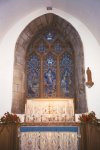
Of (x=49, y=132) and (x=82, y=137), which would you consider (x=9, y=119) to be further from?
(x=82, y=137)

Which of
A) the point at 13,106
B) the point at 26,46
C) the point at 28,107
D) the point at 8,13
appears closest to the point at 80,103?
the point at 28,107

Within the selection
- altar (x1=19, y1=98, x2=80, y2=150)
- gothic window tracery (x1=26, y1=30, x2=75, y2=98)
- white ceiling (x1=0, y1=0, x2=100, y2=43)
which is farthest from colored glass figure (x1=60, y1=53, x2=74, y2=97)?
white ceiling (x1=0, y1=0, x2=100, y2=43)

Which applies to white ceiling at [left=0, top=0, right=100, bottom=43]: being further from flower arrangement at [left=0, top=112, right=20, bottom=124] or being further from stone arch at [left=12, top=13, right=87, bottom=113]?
flower arrangement at [left=0, top=112, right=20, bottom=124]

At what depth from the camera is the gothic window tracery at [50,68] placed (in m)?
7.46

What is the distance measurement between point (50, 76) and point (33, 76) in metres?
0.57

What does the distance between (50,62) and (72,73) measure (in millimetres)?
851

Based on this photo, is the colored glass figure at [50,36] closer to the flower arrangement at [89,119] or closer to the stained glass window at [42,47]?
the stained glass window at [42,47]

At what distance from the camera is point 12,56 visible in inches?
284

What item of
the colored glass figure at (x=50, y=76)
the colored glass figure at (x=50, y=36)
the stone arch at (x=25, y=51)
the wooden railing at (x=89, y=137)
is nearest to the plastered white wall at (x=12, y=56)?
the stone arch at (x=25, y=51)

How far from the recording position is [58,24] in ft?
26.0

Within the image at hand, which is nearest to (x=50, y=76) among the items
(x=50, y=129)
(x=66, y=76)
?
(x=66, y=76)

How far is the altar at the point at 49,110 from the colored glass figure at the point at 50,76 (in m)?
0.73

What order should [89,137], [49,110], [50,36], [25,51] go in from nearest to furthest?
[89,137]
[49,110]
[25,51]
[50,36]

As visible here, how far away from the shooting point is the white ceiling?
673 cm
